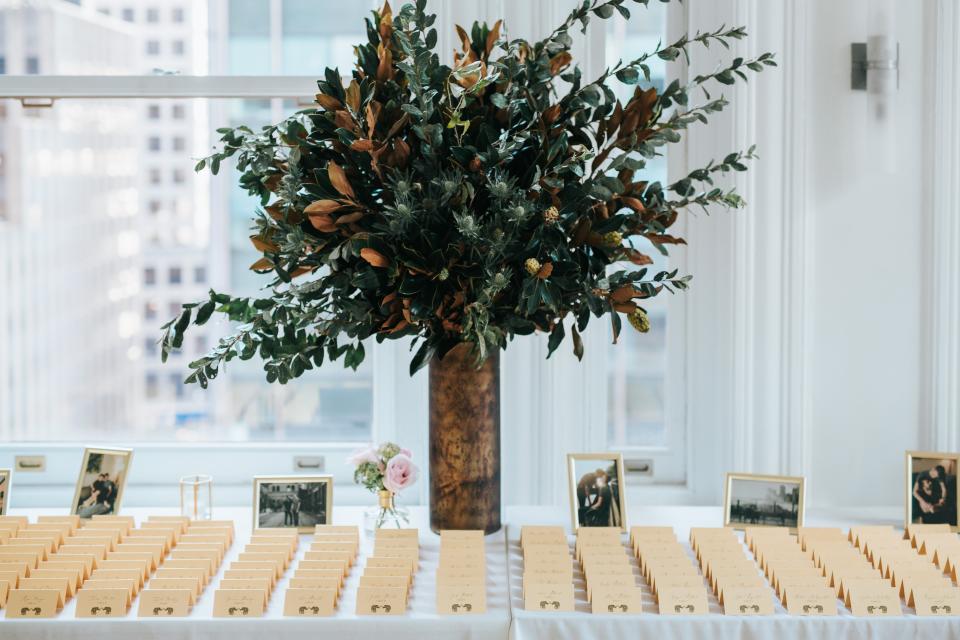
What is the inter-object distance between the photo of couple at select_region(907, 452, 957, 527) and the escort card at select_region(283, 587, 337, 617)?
3.40 ft

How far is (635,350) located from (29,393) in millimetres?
1358

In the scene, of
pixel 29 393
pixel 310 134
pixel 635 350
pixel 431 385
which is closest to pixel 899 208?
pixel 635 350

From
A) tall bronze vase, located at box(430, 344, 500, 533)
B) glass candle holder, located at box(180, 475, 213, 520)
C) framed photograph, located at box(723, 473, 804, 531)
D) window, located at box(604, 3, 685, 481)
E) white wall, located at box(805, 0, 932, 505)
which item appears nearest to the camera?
tall bronze vase, located at box(430, 344, 500, 533)

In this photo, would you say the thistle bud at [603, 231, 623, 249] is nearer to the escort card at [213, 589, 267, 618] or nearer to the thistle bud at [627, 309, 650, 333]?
the thistle bud at [627, 309, 650, 333]

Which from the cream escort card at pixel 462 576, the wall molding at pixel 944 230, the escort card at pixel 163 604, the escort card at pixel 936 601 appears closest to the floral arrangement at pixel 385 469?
the cream escort card at pixel 462 576

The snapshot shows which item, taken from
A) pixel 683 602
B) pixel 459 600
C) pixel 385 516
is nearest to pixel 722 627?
pixel 683 602

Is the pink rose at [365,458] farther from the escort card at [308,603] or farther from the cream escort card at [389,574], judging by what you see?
the escort card at [308,603]

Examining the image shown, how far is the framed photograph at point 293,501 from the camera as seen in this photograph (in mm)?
1505

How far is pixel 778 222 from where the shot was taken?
67.8 inches

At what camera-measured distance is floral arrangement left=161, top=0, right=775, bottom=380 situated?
1.19m

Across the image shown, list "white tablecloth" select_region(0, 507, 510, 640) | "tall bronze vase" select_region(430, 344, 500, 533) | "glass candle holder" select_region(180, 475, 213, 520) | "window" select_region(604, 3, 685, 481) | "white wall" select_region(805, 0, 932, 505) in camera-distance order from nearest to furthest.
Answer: "white tablecloth" select_region(0, 507, 510, 640), "tall bronze vase" select_region(430, 344, 500, 533), "glass candle holder" select_region(180, 475, 213, 520), "white wall" select_region(805, 0, 932, 505), "window" select_region(604, 3, 685, 481)

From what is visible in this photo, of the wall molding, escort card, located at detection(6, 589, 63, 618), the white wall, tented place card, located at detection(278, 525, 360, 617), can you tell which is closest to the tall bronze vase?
tented place card, located at detection(278, 525, 360, 617)

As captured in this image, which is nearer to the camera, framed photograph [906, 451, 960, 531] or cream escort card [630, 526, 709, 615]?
cream escort card [630, 526, 709, 615]

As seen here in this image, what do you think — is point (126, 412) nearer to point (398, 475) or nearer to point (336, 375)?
point (336, 375)
